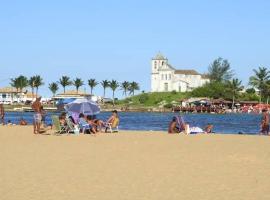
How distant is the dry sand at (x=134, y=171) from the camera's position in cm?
949

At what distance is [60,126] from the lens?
24.4m

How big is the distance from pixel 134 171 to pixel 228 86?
434ft

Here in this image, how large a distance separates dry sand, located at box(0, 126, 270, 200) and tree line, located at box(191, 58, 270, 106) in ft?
371

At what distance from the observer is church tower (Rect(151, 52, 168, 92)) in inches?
6471

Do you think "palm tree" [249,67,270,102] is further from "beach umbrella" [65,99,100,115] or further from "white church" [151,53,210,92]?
"beach umbrella" [65,99,100,115]

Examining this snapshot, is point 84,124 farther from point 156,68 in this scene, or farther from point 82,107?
point 156,68

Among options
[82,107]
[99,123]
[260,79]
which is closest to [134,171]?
[99,123]

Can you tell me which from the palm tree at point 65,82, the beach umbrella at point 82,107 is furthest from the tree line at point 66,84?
the beach umbrella at point 82,107

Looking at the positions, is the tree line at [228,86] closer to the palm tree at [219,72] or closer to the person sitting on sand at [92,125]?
the palm tree at [219,72]

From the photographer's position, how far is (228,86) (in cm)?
14238

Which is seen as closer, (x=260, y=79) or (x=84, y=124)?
(x=84, y=124)

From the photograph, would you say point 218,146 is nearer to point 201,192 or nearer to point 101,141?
point 101,141

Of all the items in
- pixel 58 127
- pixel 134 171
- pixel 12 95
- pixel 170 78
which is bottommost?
pixel 134 171

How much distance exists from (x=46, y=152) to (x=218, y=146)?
5.32 m
